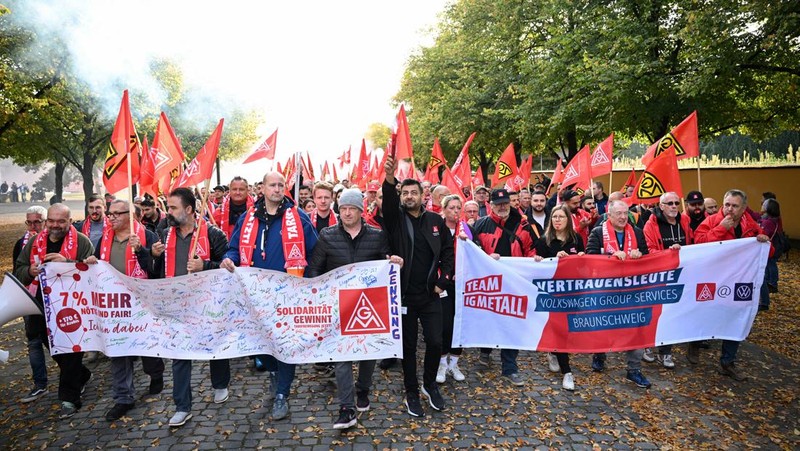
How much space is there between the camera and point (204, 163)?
5.96 metres

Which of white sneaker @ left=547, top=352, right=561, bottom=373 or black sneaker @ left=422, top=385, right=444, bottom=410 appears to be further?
white sneaker @ left=547, top=352, right=561, bottom=373

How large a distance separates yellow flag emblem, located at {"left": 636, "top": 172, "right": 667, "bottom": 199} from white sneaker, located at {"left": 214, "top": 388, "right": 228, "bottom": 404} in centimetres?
614

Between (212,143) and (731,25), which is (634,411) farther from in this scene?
(731,25)

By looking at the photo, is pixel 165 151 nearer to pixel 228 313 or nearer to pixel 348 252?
pixel 228 313

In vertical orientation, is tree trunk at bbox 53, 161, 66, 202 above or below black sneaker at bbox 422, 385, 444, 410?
above

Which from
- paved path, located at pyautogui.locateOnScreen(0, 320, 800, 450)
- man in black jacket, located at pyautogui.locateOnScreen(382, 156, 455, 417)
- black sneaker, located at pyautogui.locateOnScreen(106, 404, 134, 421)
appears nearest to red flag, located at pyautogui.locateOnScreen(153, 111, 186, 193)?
paved path, located at pyautogui.locateOnScreen(0, 320, 800, 450)

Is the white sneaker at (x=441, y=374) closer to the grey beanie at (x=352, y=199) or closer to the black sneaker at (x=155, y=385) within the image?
the grey beanie at (x=352, y=199)

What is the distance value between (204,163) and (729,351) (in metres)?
6.57

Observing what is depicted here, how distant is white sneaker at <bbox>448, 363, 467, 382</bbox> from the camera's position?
241 inches

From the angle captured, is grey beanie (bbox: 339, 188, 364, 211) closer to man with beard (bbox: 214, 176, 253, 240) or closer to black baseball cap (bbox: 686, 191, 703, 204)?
man with beard (bbox: 214, 176, 253, 240)

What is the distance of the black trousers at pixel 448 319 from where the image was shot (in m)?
6.03

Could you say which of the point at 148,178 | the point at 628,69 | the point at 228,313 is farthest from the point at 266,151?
the point at 628,69

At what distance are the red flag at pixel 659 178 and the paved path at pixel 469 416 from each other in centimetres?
244

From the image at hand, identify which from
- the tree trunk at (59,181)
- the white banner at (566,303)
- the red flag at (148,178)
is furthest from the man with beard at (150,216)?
the tree trunk at (59,181)
